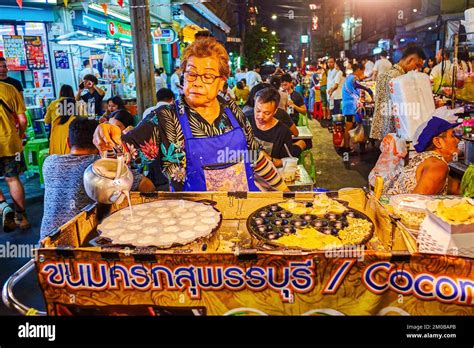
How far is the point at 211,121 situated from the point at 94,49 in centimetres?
1174

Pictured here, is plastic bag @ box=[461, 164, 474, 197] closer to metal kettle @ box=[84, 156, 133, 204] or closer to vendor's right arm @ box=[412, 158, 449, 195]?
vendor's right arm @ box=[412, 158, 449, 195]

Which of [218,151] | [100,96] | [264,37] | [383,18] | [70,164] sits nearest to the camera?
[218,151]

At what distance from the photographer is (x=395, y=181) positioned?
324 centimetres

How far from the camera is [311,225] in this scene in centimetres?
208

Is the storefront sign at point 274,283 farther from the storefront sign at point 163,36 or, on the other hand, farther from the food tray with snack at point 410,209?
the storefront sign at point 163,36

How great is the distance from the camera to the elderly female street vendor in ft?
8.21

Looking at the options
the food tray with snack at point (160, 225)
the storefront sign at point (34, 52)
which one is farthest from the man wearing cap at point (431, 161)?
the storefront sign at point (34, 52)

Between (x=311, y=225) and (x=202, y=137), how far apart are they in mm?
960

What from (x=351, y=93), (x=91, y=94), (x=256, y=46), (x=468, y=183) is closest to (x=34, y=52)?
(x=91, y=94)

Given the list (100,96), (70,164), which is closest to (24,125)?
(100,96)

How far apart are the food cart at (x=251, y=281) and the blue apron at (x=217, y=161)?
3.19ft

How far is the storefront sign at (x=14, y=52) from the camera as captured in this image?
30.9 feet

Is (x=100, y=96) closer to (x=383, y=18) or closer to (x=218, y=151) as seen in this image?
(x=218, y=151)

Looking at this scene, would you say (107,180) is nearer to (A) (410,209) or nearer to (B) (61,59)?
(A) (410,209)
